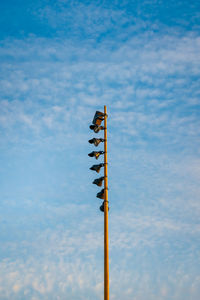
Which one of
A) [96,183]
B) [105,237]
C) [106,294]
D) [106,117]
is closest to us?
[106,294]

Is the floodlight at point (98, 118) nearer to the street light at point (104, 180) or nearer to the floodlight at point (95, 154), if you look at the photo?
the street light at point (104, 180)

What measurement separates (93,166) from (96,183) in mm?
731

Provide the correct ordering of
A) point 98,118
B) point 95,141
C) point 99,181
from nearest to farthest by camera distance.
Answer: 1. point 99,181
2. point 95,141
3. point 98,118

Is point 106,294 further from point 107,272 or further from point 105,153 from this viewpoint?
point 105,153

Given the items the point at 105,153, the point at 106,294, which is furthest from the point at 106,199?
the point at 106,294

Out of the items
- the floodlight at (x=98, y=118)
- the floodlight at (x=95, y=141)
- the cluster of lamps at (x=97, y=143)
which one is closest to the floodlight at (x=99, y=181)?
the cluster of lamps at (x=97, y=143)

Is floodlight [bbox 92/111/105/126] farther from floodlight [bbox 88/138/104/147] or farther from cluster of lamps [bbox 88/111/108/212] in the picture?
floodlight [bbox 88/138/104/147]

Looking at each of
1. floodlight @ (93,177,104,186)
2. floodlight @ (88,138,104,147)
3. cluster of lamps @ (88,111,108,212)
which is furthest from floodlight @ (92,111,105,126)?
floodlight @ (93,177,104,186)

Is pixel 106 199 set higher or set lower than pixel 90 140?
lower

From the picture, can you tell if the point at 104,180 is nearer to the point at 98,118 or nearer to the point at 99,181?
the point at 99,181

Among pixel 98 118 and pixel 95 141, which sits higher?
pixel 98 118

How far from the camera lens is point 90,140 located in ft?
52.6

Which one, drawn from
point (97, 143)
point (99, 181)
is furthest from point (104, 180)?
point (97, 143)

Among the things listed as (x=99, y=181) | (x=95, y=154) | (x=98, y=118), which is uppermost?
(x=98, y=118)
